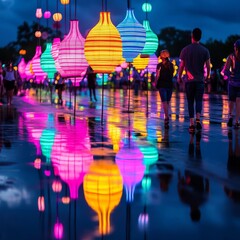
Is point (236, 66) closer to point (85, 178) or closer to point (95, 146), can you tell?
point (95, 146)

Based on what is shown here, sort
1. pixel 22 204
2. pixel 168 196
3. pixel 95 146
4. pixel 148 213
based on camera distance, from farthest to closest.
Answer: pixel 95 146 < pixel 168 196 < pixel 22 204 < pixel 148 213

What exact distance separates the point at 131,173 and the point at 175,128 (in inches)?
279

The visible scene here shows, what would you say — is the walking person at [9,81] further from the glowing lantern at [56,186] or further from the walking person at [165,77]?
the glowing lantern at [56,186]

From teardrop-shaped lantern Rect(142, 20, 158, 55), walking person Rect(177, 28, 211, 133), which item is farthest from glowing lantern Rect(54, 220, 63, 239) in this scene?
teardrop-shaped lantern Rect(142, 20, 158, 55)

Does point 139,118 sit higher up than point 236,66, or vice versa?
point 236,66

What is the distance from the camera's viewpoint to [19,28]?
145 m

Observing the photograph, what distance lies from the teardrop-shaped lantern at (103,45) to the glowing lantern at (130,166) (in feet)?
17.8

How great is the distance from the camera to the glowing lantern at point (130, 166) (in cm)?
697

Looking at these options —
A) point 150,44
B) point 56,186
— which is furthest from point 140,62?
point 56,186

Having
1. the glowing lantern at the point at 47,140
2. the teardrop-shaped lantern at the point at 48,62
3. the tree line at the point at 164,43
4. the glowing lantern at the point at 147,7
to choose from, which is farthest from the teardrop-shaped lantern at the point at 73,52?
the tree line at the point at 164,43

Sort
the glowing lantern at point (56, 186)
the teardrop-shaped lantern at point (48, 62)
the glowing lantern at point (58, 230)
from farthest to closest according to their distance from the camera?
the teardrop-shaped lantern at point (48, 62) < the glowing lantern at point (56, 186) < the glowing lantern at point (58, 230)

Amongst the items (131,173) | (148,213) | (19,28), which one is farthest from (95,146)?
(19,28)

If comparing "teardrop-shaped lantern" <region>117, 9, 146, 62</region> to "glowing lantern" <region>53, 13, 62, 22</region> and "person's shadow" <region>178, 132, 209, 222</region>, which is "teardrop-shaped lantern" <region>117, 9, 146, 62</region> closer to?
"person's shadow" <region>178, 132, 209, 222</region>

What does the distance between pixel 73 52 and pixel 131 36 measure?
1.77 meters
